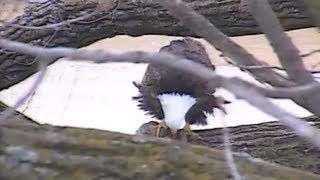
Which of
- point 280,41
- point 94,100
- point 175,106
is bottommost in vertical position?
point 94,100

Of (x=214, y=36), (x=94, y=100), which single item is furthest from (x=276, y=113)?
(x=94, y=100)

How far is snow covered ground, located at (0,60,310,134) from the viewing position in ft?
10.8

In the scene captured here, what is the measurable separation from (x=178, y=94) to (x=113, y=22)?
0.82ft

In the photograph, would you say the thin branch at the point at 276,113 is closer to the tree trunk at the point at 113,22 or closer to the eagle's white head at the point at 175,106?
the tree trunk at the point at 113,22

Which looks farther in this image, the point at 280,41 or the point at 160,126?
the point at 160,126

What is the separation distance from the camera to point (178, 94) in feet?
6.55

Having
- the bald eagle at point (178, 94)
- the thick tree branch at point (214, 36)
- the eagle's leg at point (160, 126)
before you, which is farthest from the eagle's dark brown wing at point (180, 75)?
the thick tree branch at point (214, 36)

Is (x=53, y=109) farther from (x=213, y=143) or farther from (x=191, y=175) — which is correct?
(x=191, y=175)

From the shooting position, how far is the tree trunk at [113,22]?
183 centimetres

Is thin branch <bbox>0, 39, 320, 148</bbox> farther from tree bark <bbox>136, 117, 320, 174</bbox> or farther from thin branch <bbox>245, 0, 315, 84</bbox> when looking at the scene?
tree bark <bbox>136, 117, 320, 174</bbox>

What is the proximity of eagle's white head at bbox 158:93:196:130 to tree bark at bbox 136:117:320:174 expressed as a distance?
0.03 m

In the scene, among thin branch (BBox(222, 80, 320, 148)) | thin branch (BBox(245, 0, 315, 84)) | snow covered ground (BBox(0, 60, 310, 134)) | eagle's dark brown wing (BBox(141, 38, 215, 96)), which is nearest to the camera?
thin branch (BBox(222, 80, 320, 148))

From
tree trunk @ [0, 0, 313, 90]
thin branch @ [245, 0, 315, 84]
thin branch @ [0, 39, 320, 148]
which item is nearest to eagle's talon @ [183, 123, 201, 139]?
tree trunk @ [0, 0, 313, 90]

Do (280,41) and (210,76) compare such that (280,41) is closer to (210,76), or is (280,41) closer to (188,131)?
(210,76)
